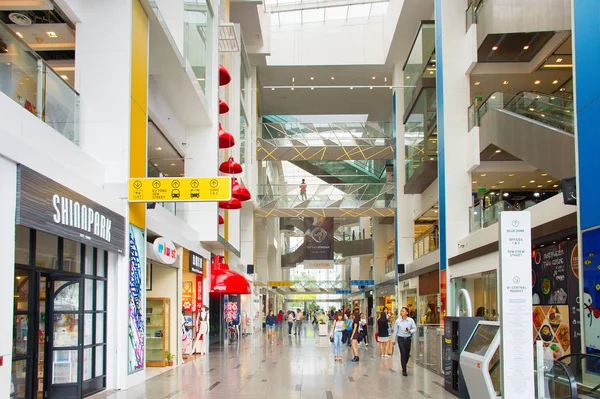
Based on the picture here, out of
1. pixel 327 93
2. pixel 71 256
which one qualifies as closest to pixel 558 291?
pixel 71 256

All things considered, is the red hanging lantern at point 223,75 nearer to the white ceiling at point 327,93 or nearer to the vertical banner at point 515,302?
the white ceiling at point 327,93

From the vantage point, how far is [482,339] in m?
8.88

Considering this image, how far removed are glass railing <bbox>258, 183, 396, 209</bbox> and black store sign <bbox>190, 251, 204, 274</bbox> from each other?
16.2 metres

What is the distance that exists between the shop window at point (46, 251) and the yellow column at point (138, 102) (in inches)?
99.6

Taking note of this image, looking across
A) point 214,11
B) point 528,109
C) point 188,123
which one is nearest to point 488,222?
point 528,109

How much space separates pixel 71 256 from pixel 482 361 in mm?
6720

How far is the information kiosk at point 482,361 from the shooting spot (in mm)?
8039

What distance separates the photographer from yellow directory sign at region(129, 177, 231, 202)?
12.3m

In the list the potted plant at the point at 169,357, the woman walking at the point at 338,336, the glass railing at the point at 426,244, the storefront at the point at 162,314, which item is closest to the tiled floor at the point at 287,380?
the woman walking at the point at 338,336

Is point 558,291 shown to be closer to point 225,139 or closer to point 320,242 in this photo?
point 225,139

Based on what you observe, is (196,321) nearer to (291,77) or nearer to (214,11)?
(214,11)

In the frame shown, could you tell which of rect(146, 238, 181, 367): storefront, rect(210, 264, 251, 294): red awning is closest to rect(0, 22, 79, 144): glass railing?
rect(146, 238, 181, 367): storefront

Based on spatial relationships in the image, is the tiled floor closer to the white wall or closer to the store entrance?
the store entrance

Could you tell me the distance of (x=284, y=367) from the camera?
57.4 feet
